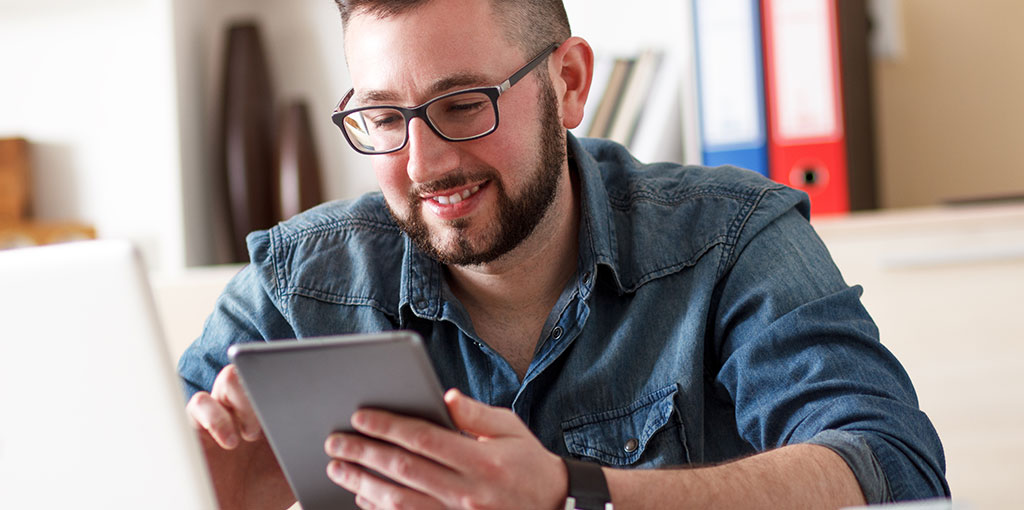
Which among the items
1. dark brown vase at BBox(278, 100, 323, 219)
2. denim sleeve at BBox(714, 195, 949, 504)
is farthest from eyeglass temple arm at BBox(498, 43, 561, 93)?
Result: dark brown vase at BBox(278, 100, 323, 219)

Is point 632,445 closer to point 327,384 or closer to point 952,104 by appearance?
point 327,384

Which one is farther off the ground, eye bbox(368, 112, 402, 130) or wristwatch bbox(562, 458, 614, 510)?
eye bbox(368, 112, 402, 130)

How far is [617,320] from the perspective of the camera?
1180 mm

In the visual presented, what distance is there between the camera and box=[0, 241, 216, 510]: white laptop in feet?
2.07

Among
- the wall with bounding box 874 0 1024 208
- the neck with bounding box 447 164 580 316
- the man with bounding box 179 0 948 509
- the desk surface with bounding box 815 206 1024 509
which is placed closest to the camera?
the man with bounding box 179 0 948 509

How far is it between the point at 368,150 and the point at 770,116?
93 cm

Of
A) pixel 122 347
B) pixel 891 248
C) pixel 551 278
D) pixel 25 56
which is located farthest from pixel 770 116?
pixel 25 56

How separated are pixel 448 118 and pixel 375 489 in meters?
0.49

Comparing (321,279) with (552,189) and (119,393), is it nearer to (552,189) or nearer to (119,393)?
(552,189)

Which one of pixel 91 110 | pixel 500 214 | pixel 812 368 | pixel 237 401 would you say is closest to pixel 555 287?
pixel 500 214

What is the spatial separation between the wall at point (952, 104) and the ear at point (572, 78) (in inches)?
39.8

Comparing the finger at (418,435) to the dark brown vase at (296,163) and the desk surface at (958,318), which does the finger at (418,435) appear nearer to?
the desk surface at (958,318)

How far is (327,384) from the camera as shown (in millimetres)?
695

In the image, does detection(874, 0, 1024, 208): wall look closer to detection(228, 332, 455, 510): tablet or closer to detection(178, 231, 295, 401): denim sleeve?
detection(178, 231, 295, 401): denim sleeve
